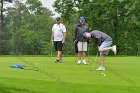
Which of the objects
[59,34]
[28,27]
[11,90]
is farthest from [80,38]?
[28,27]

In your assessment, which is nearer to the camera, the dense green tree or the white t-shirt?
the white t-shirt

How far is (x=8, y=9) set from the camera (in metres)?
95.0

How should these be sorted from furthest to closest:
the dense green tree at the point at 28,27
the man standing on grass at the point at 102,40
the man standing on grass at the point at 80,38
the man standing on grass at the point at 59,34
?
the dense green tree at the point at 28,27 → the man standing on grass at the point at 59,34 → the man standing on grass at the point at 80,38 → the man standing on grass at the point at 102,40

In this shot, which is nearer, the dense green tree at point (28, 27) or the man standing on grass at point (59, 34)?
the man standing on grass at point (59, 34)

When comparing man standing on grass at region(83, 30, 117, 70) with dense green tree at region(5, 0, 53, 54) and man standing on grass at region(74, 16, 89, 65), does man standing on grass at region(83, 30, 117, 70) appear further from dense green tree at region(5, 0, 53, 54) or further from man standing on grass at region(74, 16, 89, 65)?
dense green tree at region(5, 0, 53, 54)

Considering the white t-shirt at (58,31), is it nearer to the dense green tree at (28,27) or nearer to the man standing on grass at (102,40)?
the man standing on grass at (102,40)

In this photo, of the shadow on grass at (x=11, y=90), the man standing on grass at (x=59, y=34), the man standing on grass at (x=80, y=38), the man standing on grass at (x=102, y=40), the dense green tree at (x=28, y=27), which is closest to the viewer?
the shadow on grass at (x=11, y=90)

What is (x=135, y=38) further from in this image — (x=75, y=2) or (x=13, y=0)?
(x=13, y=0)

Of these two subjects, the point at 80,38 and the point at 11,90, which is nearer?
the point at 11,90

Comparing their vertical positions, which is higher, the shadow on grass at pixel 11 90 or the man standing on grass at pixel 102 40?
the man standing on grass at pixel 102 40

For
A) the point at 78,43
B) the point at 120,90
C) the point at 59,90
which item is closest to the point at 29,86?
the point at 59,90

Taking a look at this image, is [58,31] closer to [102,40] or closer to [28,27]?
[102,40]

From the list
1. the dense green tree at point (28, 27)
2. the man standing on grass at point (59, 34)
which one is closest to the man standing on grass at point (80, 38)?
the man standing on grass at point (59, 34)

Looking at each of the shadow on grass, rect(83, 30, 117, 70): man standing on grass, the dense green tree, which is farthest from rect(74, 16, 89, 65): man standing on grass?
the dense green tree
